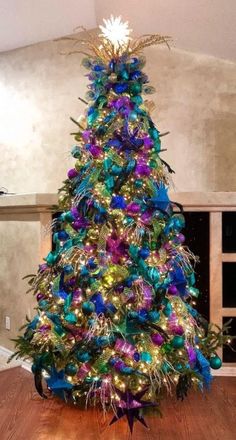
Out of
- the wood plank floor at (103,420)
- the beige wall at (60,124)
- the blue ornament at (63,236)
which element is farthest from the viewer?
the beige wall at (60,124)

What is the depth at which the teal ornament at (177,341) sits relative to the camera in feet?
6.37

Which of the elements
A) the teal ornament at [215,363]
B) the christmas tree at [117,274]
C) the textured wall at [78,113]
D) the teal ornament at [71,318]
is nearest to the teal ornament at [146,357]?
the christmas tree at [117,274]

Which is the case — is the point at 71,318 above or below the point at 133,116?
below

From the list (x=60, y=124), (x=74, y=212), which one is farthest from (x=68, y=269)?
(x=60, y=124)

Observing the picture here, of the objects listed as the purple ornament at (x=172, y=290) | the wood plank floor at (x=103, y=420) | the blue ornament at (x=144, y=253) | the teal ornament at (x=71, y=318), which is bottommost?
the wood plank floor at (x=103, y=420)

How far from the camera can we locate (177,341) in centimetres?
194

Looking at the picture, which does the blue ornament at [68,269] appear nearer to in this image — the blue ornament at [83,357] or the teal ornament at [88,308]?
the teal ornament at [88,308]

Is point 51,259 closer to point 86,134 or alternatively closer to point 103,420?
point 86,134

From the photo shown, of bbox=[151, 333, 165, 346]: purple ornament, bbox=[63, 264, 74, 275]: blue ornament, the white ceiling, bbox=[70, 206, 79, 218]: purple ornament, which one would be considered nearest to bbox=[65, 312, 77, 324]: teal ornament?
bbox=[63, 264, 74, 275]: blue ornament

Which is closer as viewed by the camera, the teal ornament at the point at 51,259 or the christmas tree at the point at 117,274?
the christmas tree at the point at 117,274

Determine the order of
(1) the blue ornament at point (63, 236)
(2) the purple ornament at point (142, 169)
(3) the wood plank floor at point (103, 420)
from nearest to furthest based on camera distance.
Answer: (3) the wood plank floor at point (103, 420), (2) the purple ornament at point (142, 169), (1) the blue ornament at point (63, 236)

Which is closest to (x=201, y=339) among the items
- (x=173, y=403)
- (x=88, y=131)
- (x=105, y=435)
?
(x=173, y=403)

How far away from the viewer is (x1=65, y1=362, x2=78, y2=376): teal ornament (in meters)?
1.93

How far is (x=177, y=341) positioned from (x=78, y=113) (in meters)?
2.58
